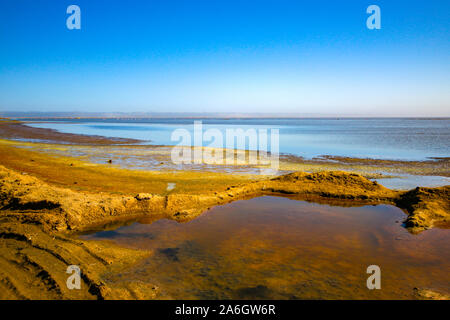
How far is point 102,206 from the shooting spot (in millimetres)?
7648

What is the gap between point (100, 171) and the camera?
560 inches

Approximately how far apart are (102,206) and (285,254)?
5.17 m

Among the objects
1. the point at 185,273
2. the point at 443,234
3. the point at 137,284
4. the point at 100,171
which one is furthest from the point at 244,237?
the point at 100,171

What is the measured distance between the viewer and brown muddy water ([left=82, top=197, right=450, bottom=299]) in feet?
15.1

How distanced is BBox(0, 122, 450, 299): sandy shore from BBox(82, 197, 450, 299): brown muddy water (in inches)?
Answer: 19.1

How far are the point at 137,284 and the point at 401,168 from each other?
17.9 metres

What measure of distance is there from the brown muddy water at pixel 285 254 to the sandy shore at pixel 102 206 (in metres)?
0.48

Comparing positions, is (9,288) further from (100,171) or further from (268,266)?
(100,171)
